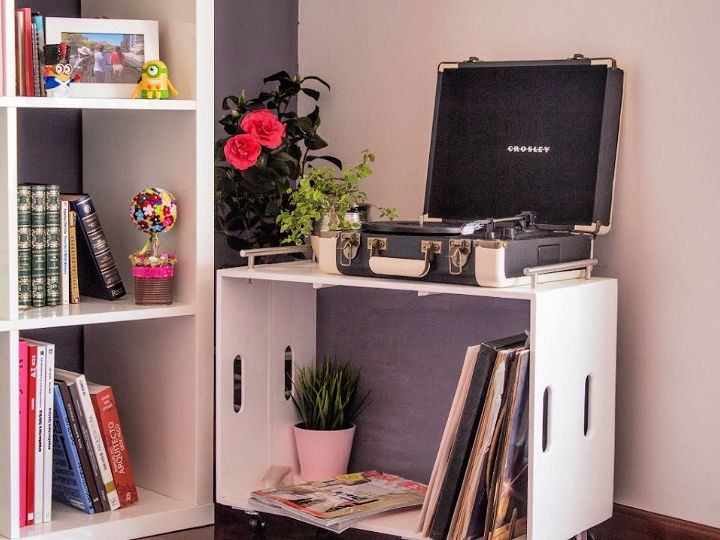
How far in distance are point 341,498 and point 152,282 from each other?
21.4 inches

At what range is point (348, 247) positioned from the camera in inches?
71.1

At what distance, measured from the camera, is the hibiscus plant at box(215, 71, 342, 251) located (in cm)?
203

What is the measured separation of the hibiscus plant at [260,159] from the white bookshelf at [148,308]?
0.32ft

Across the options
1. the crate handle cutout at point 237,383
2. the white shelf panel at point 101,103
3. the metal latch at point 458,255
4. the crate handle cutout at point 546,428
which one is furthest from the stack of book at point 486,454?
the white shelf panel at point 101,103

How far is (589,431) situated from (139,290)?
2.87 feet

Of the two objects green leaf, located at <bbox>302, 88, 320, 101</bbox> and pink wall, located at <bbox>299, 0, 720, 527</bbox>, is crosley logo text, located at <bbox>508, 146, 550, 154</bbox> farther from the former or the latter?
green leaf, located at <bbox>302, 88, 320, 101</bbox>

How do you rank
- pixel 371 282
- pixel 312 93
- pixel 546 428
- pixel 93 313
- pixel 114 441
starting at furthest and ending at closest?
pixel 312 93, pixel 114 441, pixel 93 313, pixel 371 282, pixel 546 428

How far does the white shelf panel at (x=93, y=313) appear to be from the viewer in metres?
1.81

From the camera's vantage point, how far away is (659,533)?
6.02 ft

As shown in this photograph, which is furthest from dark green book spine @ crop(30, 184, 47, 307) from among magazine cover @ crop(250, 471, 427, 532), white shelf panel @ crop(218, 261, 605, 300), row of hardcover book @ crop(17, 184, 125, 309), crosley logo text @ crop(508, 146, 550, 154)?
crosley logo text @ crop(508, 146, 550, 154)

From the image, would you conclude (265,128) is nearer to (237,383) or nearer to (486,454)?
(237,383)

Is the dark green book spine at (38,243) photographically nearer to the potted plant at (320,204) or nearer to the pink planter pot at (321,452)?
the potted plant at (320,204)

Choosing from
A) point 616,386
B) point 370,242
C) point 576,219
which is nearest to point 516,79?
point 576,219

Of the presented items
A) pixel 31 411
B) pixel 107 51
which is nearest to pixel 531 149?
pixel 107 51
